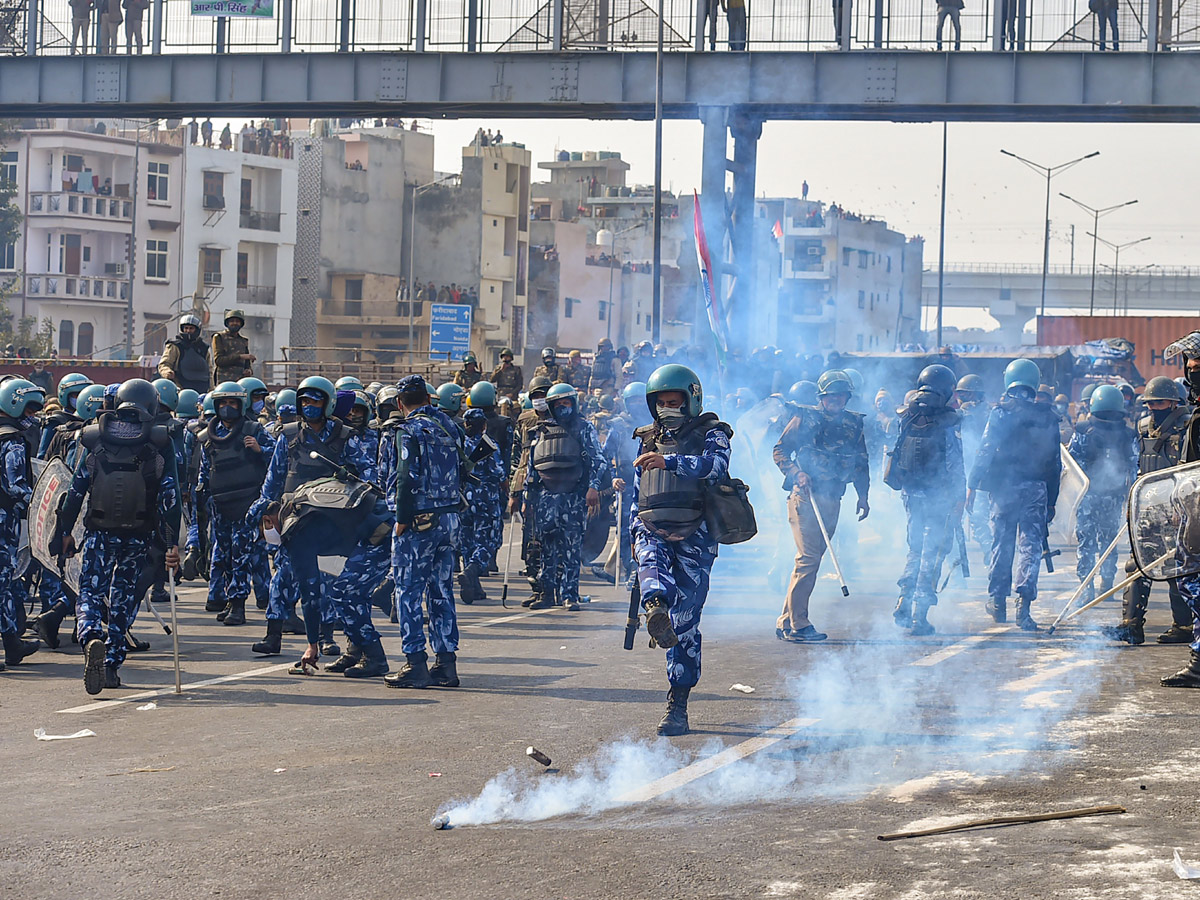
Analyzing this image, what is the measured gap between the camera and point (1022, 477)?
12.8 meters

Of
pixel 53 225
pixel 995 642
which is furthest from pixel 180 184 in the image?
pixel 995 642

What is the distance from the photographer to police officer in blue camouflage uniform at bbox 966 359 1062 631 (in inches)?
503

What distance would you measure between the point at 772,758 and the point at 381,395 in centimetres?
778

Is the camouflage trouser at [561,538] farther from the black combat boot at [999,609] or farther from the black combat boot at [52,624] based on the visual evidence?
the black combat boot at [52,624]

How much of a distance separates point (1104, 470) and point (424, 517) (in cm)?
757

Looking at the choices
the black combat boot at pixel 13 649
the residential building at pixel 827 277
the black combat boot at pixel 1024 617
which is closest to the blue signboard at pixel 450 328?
the black combat boot at pixel 1024 617

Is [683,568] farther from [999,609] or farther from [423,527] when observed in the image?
[999,609]

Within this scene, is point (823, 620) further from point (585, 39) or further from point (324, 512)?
point (585, 39)

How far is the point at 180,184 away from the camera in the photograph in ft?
229

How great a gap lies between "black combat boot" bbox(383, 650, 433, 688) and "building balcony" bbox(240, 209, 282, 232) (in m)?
65.1

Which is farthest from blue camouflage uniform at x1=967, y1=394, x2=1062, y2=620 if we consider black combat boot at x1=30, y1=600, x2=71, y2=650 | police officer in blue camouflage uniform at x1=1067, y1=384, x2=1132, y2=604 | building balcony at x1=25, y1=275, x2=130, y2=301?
building balcony at x1=25, y1=275, x2=130, y2=301

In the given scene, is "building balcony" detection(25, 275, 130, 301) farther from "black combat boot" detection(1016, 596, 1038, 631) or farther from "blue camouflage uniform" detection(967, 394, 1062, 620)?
"black combat boot" detection(1016, 596, 1038, 631)

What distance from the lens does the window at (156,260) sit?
6875 centimetres

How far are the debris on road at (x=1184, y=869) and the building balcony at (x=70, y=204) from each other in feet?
216
